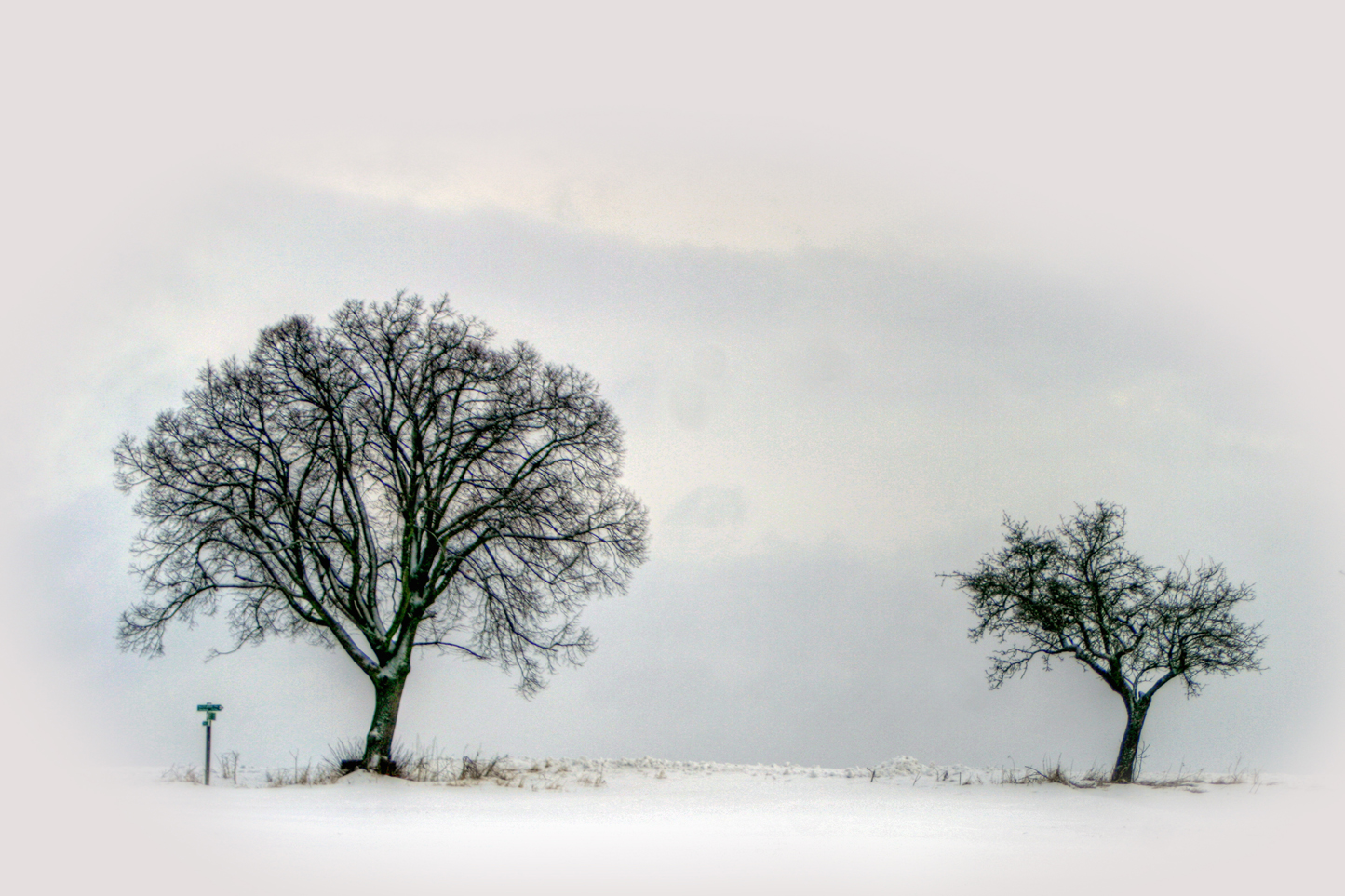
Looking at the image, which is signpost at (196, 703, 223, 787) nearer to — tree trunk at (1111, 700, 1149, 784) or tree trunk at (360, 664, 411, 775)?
tree trunk at (360, 664, 411, 775)

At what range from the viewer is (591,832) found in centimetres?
1428

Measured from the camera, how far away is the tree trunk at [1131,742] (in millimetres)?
21508

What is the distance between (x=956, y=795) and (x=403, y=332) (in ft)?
47.1

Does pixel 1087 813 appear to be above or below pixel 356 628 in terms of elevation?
below

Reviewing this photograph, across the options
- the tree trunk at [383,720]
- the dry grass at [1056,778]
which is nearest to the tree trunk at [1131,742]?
the dry grass at [1056,778]

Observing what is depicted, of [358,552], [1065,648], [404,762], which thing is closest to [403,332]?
[358,552]

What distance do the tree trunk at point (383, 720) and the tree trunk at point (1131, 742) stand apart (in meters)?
14.7

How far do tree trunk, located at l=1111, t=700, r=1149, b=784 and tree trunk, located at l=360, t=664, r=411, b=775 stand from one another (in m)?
14.7

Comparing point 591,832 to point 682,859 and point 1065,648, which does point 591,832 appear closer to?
point 682,859

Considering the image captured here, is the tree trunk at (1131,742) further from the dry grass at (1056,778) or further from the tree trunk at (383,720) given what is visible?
the tree trunk at (383,720)

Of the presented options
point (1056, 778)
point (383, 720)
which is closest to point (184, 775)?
point (383, 720)

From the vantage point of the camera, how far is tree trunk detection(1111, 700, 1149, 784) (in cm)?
2151

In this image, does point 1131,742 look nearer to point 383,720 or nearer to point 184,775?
point 383,720

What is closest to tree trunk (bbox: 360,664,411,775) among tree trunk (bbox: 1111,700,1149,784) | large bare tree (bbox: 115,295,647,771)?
large bare tree (bbox: 115,295,647,771)
